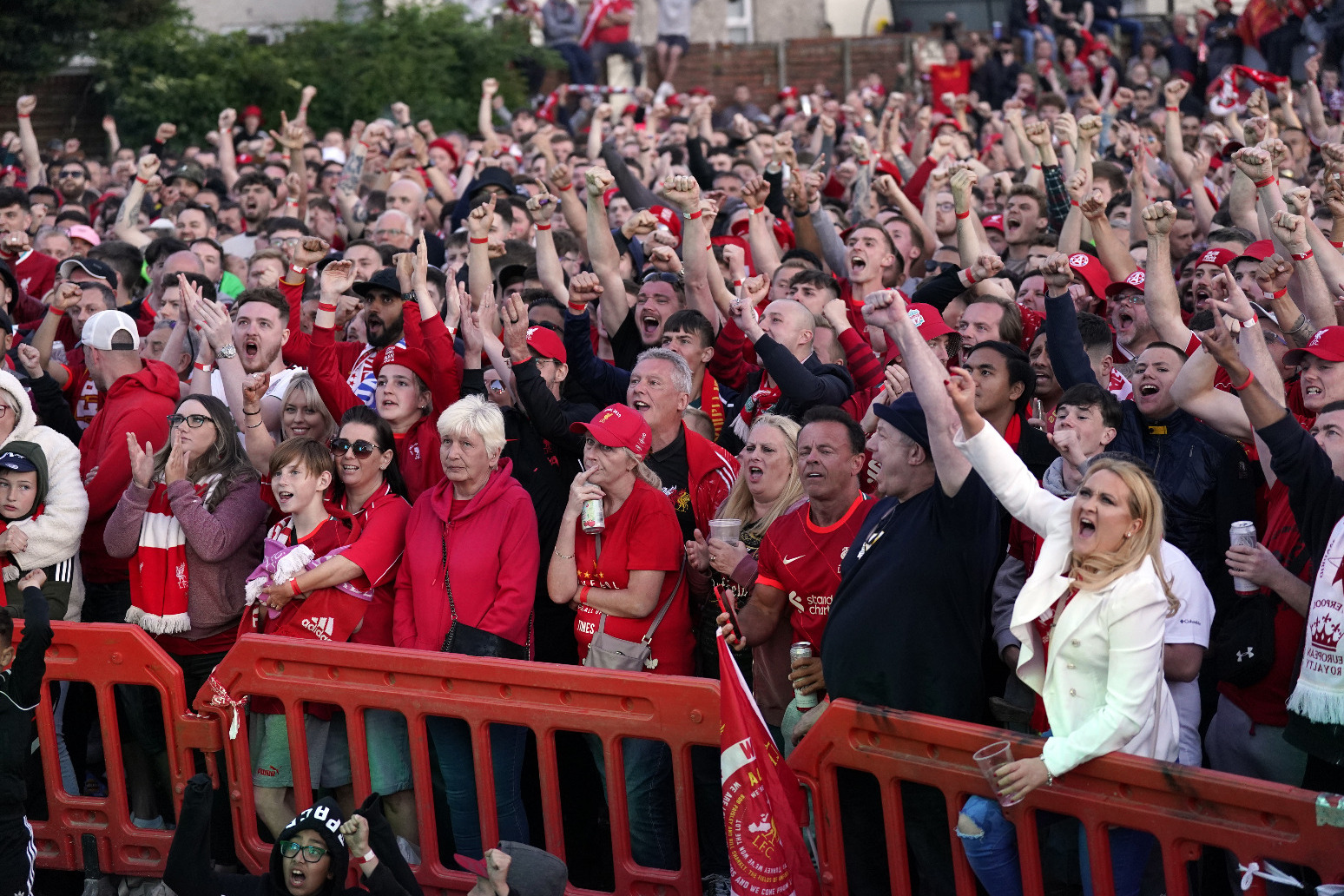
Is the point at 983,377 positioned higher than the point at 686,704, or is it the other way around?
the point at 983,377

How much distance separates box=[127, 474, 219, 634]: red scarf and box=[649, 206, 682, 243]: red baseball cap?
414 centimetres

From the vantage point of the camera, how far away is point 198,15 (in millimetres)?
22844

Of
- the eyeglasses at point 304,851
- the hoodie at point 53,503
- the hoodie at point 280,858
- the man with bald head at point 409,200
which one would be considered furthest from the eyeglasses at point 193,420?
the man with bald head at point 409,200

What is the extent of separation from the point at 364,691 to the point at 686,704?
1.21 meters

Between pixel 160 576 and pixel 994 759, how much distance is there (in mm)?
3451

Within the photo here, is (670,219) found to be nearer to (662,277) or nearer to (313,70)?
(662,277)

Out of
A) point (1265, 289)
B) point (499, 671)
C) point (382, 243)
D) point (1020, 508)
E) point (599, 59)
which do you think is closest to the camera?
point (1020, 508)

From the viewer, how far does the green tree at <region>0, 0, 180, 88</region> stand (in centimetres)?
1850

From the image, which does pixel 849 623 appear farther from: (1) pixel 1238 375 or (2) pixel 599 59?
(2) pixel 599 59

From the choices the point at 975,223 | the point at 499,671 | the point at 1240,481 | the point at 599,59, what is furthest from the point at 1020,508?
the point at 599,59

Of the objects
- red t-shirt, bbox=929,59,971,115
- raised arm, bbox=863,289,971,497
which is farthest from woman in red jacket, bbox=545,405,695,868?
red t-shirt, bbox=929,59,971,115

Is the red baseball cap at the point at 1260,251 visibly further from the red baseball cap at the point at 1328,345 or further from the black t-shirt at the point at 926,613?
the black t-shirt at the point at 926,613

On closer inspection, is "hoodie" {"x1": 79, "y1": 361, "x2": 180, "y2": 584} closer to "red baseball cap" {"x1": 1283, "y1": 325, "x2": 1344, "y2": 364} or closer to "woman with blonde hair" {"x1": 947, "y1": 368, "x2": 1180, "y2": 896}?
"woman with blonde hair" {"x1": 947, "y1": 368, "x2": 1180, "y2": 896}

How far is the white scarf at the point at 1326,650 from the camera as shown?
3.99m
